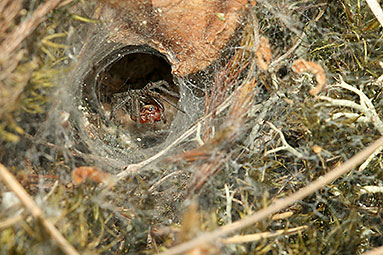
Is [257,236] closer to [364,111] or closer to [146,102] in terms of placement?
[364,111]

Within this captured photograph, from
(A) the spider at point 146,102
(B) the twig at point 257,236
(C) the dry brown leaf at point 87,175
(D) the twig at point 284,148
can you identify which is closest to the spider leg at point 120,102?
(A) the spider at point 146,102

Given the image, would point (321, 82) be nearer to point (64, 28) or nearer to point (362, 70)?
point (362, 70)

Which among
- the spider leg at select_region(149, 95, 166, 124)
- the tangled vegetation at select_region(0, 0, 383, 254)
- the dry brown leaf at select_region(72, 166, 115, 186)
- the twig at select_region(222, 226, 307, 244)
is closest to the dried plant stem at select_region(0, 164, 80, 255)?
the tangled vegetation at select_region(0, 0, 383, 254)

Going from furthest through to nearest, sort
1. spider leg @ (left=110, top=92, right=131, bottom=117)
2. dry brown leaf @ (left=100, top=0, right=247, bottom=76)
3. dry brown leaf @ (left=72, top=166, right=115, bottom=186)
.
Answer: spider leg @ (left=110, top=92, right=131, bottom=117), dry brown leaf @ (left=100, top=0, right=247, bottom=76), dry brown leaf @ (left=72, top=166, right=115, bottom=186)

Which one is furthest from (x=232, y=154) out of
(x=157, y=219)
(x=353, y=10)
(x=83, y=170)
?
(x=353, y=10)

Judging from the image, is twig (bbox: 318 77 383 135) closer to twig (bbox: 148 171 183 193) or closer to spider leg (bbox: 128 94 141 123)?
twig (bbox: 148 171 183 193)

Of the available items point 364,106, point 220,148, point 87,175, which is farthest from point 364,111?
point 87,175
